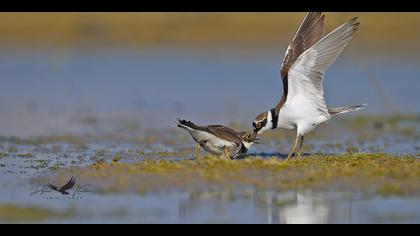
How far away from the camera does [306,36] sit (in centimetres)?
1173

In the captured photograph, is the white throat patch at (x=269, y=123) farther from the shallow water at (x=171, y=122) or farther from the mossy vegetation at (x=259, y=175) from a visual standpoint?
the mossy vegetation at (x=259, y=175)

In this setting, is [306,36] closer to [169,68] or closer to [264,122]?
[264,122]

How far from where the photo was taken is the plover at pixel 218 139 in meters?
10.6

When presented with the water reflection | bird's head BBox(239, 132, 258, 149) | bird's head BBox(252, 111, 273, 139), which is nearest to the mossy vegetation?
the water reflection

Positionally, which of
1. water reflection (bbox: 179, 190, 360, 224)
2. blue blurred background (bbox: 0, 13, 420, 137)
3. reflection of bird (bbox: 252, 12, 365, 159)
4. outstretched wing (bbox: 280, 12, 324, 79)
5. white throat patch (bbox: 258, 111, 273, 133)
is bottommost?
water reflection (bbox: 179, 190, 360, 224)

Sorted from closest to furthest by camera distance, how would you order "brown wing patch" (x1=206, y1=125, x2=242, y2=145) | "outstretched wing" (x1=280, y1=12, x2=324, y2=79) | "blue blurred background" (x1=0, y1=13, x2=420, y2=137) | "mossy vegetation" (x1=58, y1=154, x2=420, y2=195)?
1. "mossy vegetation" (x1=58, y1=154, x2=420, y2=195)
2. "brown wing patch" (x1=206, y1=125, x2=242, y2=145)
3. "outstretched wing" (x1=280, y1=12, x2=324, y2=79)
4. "blue blurred background" (x1=0, y1=13, x2=420, y2=137)

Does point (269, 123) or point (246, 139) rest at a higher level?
point (269, 123)

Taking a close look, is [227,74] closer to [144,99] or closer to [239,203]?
Answer: [144,99]

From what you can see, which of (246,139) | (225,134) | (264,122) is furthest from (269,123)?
(225,134)

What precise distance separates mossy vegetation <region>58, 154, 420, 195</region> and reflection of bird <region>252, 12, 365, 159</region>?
2.98ft

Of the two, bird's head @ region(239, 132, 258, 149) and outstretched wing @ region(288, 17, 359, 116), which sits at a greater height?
outstretched wing @ region(288, 17, 359, 116)

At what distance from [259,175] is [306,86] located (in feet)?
6.11

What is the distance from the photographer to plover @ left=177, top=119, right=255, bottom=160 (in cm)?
1061

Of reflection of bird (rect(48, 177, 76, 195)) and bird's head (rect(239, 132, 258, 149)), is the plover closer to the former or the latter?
bird's head (rect(239, 132, 258, 149))
